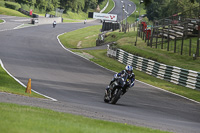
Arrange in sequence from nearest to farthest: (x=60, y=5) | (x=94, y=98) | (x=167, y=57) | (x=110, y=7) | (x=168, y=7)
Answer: (x=94, y=98) < (x=167, y=57) < (x=168, y=7) < (x=60, y=5) < (x=110, y=7)

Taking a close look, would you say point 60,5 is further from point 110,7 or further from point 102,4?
point 102,4

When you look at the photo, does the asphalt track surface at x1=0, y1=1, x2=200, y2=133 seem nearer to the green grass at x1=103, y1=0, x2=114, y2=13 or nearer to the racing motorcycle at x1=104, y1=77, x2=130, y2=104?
the racing motorcycle at x1=104, y1=77, x2=130, y2=104

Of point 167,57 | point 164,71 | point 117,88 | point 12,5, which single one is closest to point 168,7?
point 12,5

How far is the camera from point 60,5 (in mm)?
139000

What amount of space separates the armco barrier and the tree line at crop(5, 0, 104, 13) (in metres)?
78.7

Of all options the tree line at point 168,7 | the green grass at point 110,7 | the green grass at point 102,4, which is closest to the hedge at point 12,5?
the tree line at point 168,7

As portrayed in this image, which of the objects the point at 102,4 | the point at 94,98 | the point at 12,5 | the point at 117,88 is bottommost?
the point at 94,98

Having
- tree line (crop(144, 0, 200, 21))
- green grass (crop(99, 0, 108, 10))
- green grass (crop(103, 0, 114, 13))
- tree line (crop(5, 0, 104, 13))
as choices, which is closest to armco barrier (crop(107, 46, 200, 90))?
tree line (crop(144, 0, 200, 21))

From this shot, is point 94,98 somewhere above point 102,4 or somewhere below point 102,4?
below

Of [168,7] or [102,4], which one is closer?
[168,7]

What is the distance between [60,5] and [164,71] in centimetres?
11211

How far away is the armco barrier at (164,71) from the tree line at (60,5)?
78.7 m

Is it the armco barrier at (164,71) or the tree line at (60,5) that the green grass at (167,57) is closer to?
the armco barrier at (164,71)

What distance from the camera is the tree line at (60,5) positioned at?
115 m
